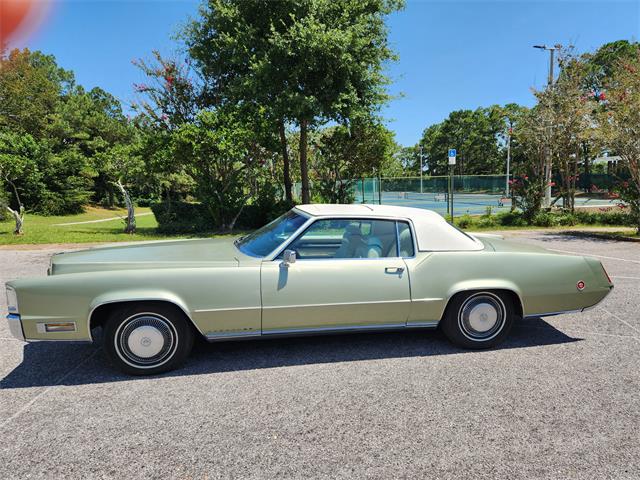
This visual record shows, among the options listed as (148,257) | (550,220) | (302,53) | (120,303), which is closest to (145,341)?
(120,303)

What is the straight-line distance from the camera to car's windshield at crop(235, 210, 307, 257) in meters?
3.73

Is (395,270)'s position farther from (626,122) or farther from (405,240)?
(626,122)

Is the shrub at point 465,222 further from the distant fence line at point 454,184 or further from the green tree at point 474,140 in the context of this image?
the green tree at point 474,140

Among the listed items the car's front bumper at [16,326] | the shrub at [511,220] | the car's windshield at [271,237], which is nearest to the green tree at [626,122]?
the shrub at [511,220]

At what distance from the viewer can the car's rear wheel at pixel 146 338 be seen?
3309 mm

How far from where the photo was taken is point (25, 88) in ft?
105

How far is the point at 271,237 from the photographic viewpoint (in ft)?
12.9

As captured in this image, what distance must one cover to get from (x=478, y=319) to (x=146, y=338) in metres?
2.98

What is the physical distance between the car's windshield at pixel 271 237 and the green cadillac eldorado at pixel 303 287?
0.05ft

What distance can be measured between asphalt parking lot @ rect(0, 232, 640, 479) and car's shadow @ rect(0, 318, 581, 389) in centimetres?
2

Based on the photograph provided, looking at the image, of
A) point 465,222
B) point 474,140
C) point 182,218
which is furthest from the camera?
point 474,140

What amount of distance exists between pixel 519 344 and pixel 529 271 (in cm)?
79

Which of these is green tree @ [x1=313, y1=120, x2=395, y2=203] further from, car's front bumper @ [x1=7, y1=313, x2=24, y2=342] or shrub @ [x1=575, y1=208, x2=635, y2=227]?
car's front bumper @ [x1=7, y1=313, x2=24, y2=342]

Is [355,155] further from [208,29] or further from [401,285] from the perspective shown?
[401,285]
